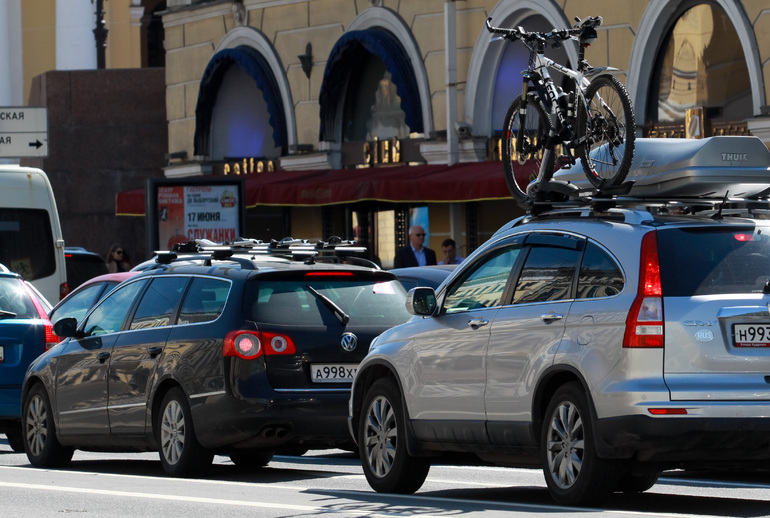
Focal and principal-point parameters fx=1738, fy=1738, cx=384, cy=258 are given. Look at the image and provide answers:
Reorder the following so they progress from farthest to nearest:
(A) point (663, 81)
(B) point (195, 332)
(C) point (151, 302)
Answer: (A) point (663, 81)
(C) point (151, 302)
(B) point (195, 332)

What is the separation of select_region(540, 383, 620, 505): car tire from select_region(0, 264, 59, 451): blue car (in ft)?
23.4

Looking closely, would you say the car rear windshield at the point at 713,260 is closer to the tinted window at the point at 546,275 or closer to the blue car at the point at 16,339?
the tinted window at the point at 546,275

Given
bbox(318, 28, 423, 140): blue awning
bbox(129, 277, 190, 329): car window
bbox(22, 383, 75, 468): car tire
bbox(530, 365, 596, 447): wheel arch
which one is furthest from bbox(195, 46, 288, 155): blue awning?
bbox(530, 365, 596, 447): wheel arch

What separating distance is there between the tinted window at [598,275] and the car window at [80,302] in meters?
8.10

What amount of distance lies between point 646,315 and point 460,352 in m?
1.65

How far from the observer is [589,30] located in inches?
492

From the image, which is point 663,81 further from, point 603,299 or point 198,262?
point 603,299

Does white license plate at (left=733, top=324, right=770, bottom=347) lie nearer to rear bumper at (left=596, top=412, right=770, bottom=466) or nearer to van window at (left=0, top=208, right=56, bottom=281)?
rear bumper at (left=596, top=412, right=770, bottom=466)

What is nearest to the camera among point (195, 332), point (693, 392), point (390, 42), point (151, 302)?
point (693, 392)

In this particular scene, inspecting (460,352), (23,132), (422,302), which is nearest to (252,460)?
(422,302)

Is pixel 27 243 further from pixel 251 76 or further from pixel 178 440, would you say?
pixel 251 76

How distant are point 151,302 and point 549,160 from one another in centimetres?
320

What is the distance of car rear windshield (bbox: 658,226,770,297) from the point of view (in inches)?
349

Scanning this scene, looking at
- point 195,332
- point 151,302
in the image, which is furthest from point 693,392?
point 151,302
